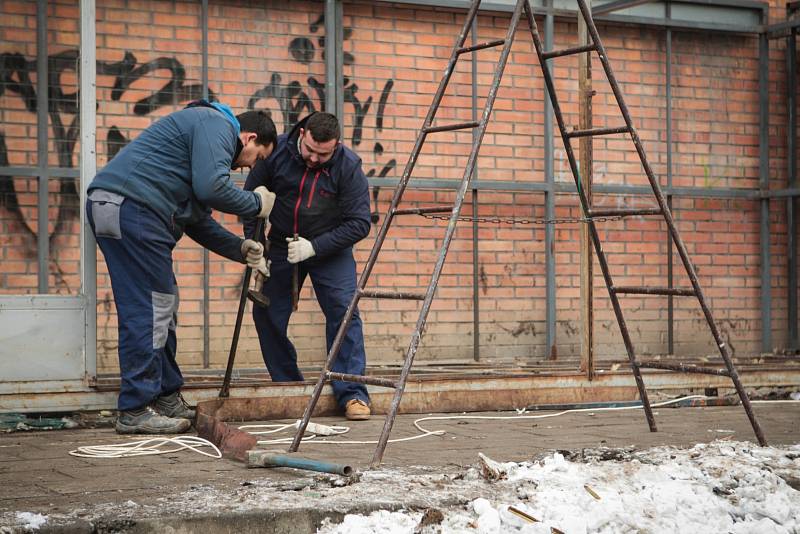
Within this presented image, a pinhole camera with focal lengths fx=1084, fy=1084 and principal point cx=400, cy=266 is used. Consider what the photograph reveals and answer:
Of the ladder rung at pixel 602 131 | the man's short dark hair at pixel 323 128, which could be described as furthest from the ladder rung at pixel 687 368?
the man's short dark hair at pixel 323 128

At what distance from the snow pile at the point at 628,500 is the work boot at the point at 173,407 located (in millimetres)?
2324

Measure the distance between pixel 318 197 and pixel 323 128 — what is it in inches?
19.0

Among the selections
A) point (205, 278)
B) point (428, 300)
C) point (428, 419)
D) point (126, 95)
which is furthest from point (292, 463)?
point (126, 95)

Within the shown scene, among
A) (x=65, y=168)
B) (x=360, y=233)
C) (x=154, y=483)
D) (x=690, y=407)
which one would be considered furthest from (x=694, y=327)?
(x=154, y=483)

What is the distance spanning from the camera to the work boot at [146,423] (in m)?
5.57

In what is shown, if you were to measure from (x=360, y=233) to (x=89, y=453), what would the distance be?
2180mm

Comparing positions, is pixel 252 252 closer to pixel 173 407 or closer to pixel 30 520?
pixel 173 407

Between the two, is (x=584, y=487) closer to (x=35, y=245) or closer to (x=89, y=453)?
(x=89, y=453)

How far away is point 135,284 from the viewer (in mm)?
5578

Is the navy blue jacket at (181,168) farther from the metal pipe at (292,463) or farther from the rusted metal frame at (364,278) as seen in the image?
the metal pipe at (292,463)

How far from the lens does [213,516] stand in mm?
3447

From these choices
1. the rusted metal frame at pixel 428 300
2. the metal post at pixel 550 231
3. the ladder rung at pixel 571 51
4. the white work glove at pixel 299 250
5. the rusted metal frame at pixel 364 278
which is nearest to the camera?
the rusted metal frame at pixel 428 300

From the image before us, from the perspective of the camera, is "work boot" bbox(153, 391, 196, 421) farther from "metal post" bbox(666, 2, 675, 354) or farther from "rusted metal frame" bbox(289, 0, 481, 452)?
"metal post" bbox(666, 2, 675, 354)

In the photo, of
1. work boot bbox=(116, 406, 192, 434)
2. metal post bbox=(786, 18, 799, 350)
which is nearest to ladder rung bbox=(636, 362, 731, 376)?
work boot bbox=(116, 406, 192, 434)
